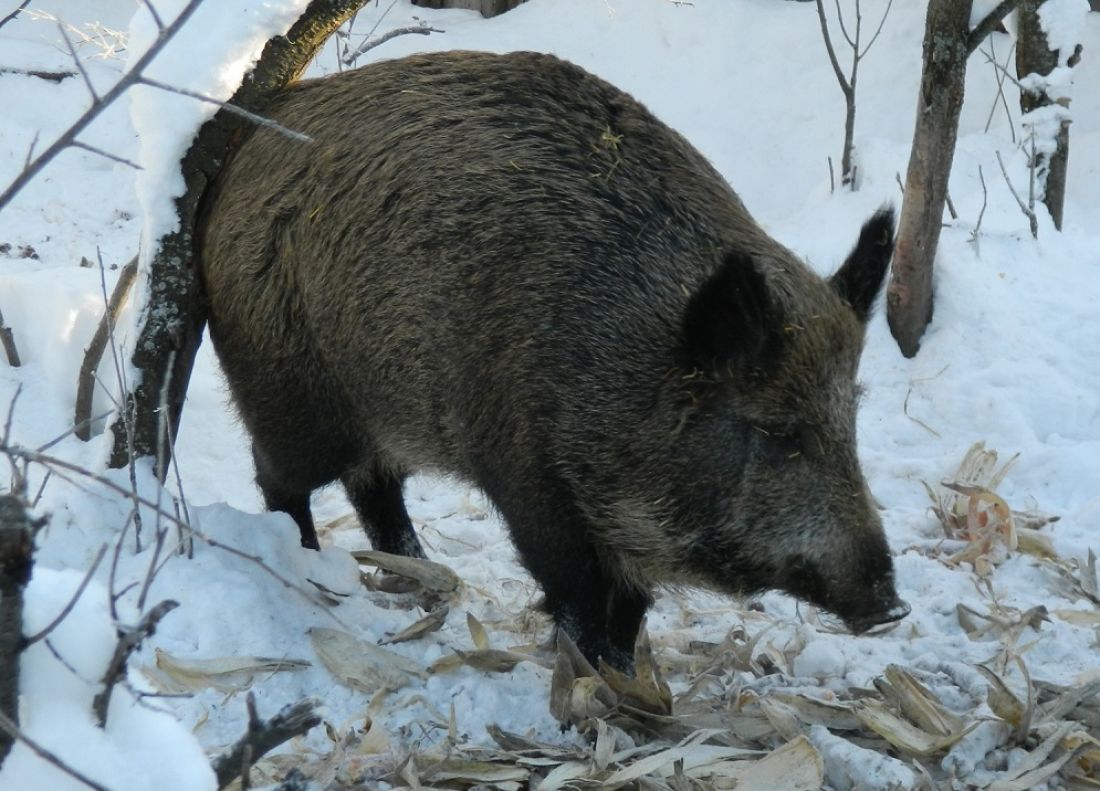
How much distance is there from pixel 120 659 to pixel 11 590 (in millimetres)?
141

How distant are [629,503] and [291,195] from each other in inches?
52.7

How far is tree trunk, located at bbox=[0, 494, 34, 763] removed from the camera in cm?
137

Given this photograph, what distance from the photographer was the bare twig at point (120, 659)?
148 cm

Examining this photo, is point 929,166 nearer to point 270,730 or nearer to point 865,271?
point 865,271

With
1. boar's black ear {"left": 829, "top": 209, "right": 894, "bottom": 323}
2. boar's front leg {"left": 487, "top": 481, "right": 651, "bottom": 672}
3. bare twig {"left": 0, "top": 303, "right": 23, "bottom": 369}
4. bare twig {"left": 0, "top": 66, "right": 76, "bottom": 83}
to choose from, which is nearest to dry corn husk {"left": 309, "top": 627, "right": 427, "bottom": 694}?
boar's front leg {"left": 487, "top": 481, "right": 651, "bottom": 672}

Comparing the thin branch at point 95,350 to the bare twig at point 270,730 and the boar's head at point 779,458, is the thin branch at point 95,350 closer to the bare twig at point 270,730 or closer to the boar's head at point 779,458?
the boar's head at point 779,458

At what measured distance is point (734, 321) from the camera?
321 centimetres

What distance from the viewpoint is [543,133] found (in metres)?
3.64

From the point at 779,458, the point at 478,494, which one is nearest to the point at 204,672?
the point at 779,458

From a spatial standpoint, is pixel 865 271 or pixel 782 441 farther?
pixel 865 271

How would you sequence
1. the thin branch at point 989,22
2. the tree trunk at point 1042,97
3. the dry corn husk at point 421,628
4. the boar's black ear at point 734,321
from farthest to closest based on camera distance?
the tree trunk at point 1042,97
the thin branch at point 989,22
the dry corn husk at point 421,628
the boar's black ear at point 734,321

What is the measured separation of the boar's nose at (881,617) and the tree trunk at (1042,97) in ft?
13.9

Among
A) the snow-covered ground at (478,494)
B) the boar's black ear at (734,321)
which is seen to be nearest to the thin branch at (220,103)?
the snow-covered ground at (478,494)

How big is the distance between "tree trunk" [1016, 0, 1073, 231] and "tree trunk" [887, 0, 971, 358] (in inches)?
44.9
